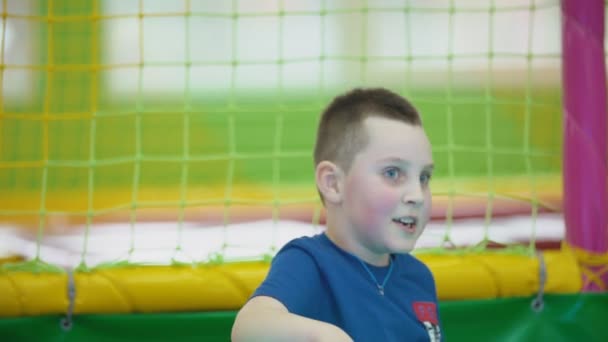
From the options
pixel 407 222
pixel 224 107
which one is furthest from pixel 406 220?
pixel 224 107

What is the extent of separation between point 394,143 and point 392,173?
0.12ft

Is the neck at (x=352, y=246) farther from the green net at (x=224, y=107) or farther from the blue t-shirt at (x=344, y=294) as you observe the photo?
the green net at (x=224, y=107)

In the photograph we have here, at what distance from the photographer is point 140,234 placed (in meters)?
2.89

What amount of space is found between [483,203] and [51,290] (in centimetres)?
236

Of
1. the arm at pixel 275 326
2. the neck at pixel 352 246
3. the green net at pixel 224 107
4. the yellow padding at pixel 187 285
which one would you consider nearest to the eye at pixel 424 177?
the neck at pixel 352 246

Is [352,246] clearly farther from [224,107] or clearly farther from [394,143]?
[224,107]

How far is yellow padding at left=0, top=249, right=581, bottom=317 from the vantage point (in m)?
1.33

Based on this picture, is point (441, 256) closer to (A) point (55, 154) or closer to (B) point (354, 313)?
(B) point (354, 313)

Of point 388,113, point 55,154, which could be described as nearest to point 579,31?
point 388,113

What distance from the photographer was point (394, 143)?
1.01 m

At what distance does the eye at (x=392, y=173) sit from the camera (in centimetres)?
101

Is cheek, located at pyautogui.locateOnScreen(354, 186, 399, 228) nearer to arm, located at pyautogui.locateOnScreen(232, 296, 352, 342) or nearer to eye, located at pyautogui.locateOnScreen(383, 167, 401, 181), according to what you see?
eye, located at pyautogui.locateOnScreen(383, 167, 401, 181)

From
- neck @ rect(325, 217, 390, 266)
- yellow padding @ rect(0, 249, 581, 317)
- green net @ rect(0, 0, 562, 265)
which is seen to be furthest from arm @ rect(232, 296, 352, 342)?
green net @ rect(0, 0, 562, 265)

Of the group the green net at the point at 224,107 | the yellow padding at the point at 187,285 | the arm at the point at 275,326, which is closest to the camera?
the arm at the point at 275,326
